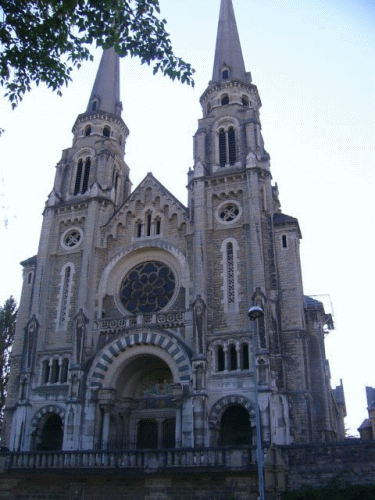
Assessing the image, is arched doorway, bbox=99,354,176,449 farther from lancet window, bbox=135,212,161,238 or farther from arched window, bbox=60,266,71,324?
lancet window, bbox=135,212,161,238

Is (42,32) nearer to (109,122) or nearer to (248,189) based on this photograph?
(248,189)

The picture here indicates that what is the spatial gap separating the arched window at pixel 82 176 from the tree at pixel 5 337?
12.7 metres

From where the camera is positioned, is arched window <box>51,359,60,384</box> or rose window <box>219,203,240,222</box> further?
rose window <box>219,203,240,222</box>

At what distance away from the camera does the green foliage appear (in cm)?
1842

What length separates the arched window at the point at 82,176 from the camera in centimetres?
3853

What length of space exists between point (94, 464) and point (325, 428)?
12145 millimetres

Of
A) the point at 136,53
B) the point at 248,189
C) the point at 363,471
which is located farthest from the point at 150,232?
the point at 136,53

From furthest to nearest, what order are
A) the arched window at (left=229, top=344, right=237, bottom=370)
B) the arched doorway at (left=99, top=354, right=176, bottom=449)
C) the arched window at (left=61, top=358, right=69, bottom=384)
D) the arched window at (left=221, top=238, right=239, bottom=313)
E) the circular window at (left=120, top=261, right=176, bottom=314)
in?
1. the circular window at (left=120, top=261, right=176, bottom=314)
2. the arched window at (left=61, top=358, right=69, bottom=384)
3. the arched window at (left=221, top=238, right=239, bottom=313)
4. the arched doorway at (left=99, top=354, right=176, bottom=449)
5. the arched window at (left=229, top=344, right=237, bottom=370)

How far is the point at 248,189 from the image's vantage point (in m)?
32.6

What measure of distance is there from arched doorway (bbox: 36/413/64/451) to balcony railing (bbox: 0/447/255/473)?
19.3 ft

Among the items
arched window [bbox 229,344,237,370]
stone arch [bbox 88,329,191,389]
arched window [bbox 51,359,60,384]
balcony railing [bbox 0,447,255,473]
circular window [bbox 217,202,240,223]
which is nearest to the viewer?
balcony railing [bbox 0,447,255,473]

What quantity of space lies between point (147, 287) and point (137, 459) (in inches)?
492

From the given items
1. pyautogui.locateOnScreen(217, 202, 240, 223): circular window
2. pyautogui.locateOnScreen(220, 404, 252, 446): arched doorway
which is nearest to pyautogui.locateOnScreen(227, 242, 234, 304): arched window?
pyautogui.locateOnScreen(217, 202, 240, 223): circular window

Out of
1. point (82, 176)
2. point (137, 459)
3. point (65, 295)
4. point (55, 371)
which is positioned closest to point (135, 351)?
point (55, 371)
